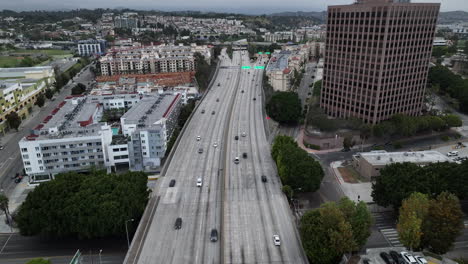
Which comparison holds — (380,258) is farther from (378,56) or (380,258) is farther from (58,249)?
(378,56)

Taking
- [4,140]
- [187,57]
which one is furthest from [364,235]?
[187,57]

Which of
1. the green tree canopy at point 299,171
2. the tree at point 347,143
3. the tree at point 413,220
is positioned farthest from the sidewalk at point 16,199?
the tree at point 347,143

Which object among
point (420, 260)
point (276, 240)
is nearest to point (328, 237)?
point (276, 240)

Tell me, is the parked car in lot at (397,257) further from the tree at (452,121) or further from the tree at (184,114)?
the tree at (184,114)

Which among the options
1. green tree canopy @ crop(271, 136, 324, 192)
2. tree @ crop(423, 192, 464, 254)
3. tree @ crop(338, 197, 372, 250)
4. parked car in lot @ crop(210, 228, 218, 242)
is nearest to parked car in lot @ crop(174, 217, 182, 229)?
parked car in lot @ crop(210, 228, 218, 242)

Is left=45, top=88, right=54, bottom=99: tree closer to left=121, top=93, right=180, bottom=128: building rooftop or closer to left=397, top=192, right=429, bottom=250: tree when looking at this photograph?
left=121, top=93, right=180, bottom=128: building rooftop
